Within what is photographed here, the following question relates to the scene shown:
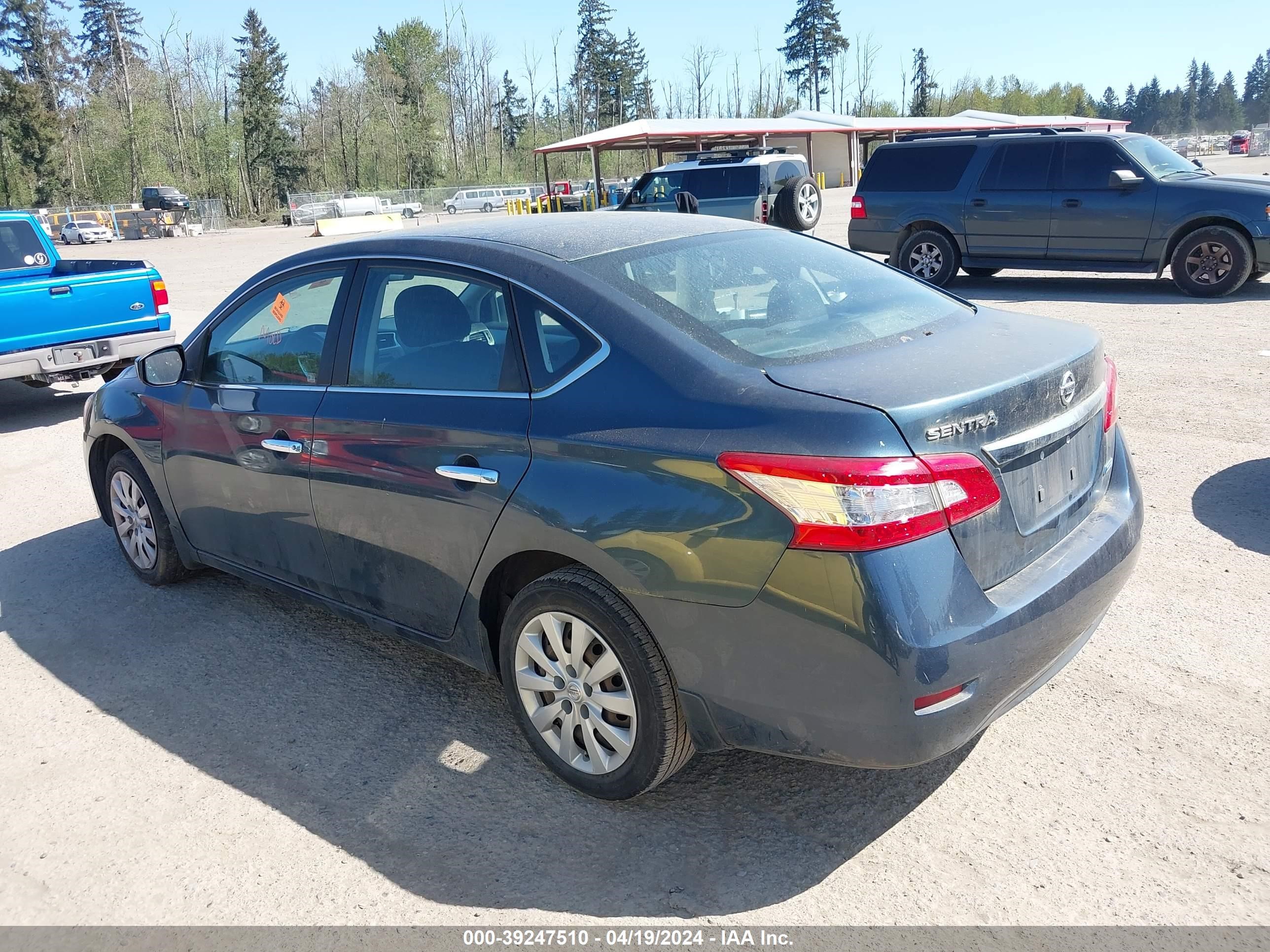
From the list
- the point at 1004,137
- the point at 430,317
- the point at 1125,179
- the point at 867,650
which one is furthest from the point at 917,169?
the point at 867,650

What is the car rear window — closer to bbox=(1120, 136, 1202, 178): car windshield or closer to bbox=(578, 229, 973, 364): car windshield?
bbox=(1120, 136, 1202, 178): car windshield

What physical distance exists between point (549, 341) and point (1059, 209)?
10686 millimetres

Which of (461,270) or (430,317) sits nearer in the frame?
(461,270)

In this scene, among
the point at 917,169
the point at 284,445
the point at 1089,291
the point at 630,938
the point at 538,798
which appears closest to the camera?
the point at 630,938

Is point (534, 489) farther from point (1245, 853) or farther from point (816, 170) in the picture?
point (816, 170)

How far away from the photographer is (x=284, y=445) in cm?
387

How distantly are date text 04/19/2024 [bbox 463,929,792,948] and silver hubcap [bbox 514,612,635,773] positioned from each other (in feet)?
1.70

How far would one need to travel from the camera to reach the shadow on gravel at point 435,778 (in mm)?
2811

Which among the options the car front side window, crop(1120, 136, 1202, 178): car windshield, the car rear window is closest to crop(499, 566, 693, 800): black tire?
the car front side window

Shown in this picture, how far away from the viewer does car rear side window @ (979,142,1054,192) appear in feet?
40.0

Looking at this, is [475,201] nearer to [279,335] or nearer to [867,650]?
[279,335]

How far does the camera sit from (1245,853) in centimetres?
268

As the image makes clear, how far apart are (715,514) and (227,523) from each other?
265 cm

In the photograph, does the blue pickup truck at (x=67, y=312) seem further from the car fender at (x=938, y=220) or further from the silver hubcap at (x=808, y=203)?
the silver hubcap at (x=808, y=203)
